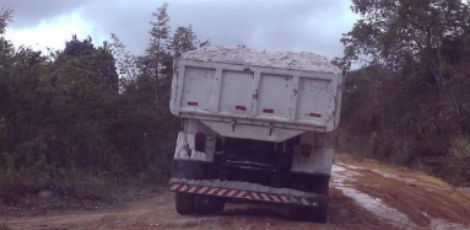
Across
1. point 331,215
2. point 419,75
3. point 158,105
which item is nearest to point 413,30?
point 419,75

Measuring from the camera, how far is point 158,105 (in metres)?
24.5

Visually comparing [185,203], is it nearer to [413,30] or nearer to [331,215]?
[331,215]

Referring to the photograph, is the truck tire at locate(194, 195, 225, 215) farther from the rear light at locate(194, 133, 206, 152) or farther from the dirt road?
the rear light at locate(194, 133, 206, 152)

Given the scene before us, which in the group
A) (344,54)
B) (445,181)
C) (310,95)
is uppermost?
(344,54)

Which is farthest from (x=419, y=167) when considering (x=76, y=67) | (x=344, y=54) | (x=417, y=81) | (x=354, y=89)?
(x=76, y=67)

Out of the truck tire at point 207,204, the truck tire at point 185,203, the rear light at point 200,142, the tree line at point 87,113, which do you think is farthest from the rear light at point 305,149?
the tree line at point 87,113

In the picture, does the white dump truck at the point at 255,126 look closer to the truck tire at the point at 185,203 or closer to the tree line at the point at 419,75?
the truck tire at the point at 185,203

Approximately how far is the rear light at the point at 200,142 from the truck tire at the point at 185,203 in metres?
0.96

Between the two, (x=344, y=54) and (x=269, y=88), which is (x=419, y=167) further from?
(x=269, y=88)

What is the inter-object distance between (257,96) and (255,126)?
0.51 m

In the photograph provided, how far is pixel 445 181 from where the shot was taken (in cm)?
2894

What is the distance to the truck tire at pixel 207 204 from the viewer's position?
1441cm

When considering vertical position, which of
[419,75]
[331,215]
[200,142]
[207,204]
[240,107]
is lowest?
[331,215]

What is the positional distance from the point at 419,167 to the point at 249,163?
2182 cm
